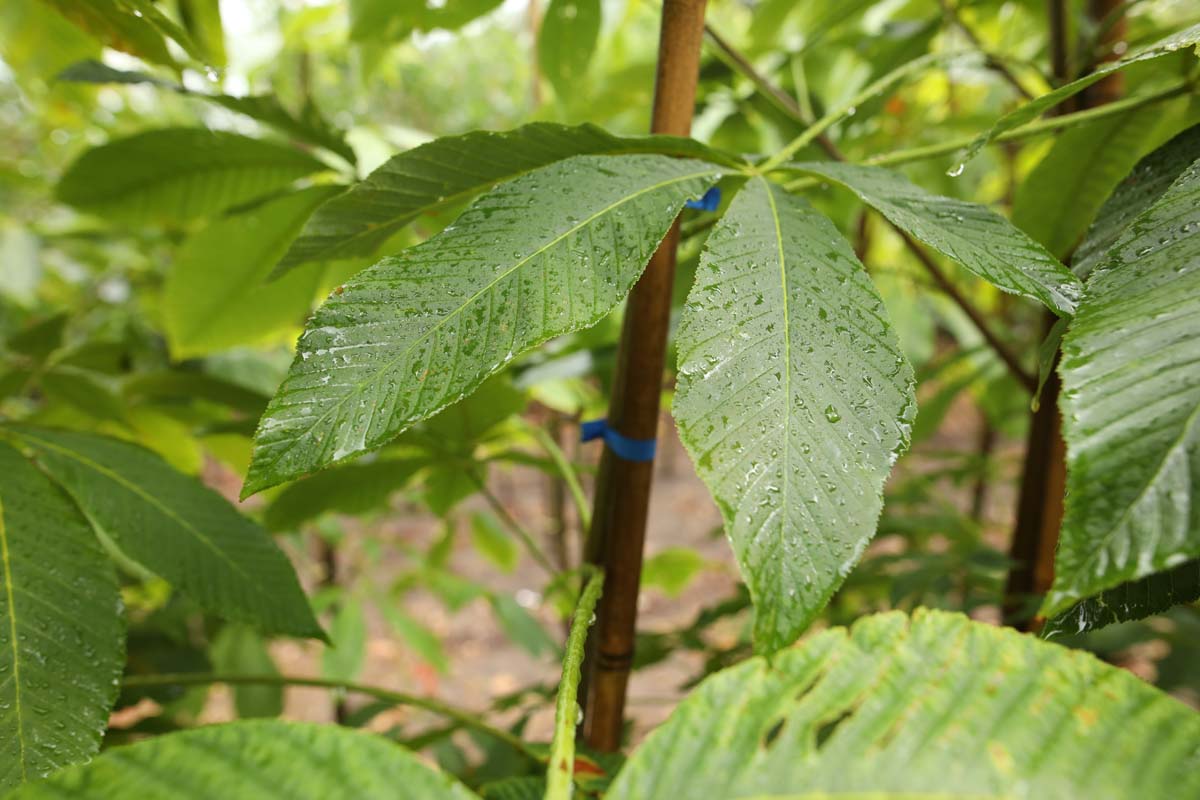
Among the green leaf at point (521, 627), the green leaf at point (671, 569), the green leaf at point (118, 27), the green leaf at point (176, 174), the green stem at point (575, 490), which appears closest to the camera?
the green leaf at point (118, 27)

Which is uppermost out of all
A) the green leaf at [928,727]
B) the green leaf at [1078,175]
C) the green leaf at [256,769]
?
the green leaf at [1078,175]

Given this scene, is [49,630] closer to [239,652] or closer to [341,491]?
[341,491]

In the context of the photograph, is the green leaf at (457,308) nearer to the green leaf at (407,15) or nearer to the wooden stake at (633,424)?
the wooden stake at (633,424)

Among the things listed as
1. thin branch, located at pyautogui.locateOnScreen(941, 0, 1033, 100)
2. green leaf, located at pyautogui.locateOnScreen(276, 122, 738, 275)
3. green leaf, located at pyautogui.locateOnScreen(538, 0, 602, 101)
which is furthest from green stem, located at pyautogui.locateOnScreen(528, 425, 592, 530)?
thin branch, located at pyautogui.locateOnScreen(941, 0, 1033, 100)

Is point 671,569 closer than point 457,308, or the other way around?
point 457,308

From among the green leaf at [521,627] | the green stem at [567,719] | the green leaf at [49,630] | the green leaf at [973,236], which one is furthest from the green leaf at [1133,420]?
the green leaf at [521,627]

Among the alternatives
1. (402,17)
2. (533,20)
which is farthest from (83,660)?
(533,20)

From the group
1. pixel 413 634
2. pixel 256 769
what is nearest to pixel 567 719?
pixel 256 769
